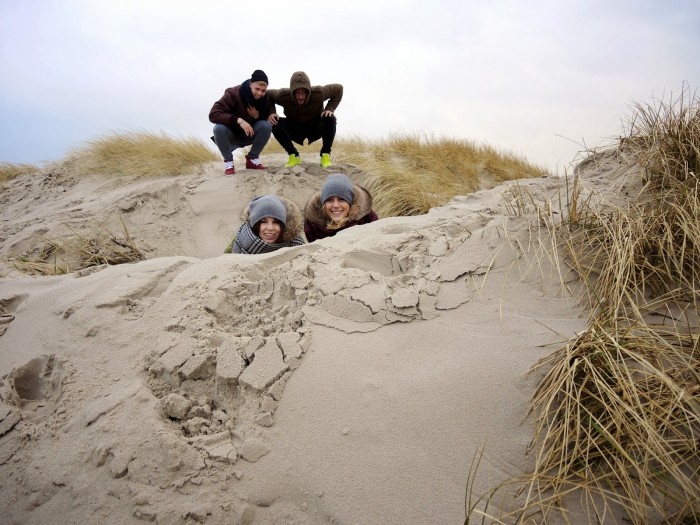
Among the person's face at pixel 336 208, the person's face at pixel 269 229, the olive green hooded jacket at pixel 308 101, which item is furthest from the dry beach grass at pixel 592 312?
the olive green hooded jacket at pixel 308 101

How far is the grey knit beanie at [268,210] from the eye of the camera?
3.75 meters

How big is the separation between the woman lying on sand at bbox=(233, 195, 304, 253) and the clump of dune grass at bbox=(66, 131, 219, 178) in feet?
12.2

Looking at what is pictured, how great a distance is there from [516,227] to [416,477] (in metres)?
1.44

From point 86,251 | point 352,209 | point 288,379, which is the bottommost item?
point 86,251

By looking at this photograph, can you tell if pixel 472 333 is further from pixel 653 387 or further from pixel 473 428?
pixel 653 387

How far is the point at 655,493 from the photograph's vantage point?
121 cm

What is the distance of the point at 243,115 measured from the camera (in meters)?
5.99

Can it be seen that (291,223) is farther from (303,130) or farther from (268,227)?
(303,130)

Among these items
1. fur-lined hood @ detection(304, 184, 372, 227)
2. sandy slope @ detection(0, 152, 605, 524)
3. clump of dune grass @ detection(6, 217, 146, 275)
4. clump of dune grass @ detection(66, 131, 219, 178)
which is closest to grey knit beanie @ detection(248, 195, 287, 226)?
fur-lined hood @ detection(304, 184, 372, 227)

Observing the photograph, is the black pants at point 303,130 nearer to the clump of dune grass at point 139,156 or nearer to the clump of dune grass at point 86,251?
the clump of dune grass at point 139,156

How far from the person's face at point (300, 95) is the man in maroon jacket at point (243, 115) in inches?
16.4

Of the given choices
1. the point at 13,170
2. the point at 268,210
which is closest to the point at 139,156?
the point at 13,170

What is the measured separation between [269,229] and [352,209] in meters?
0.87

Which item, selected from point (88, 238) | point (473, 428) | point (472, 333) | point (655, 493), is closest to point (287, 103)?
point (88, 238)
